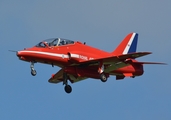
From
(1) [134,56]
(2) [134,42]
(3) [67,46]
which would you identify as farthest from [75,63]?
(2) [134,42]

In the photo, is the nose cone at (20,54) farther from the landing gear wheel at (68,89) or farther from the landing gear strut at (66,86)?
the landing gear wheel at (68,89)

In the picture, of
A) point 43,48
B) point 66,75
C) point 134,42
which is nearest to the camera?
point 43,48

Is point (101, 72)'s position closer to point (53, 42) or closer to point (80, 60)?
point (80, 60)

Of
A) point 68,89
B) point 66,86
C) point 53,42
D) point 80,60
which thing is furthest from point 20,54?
point 68,89

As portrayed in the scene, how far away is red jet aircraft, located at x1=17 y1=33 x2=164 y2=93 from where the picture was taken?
4606 centimetres

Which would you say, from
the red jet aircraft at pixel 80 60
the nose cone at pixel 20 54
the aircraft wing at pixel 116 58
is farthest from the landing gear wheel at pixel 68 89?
the nose cone at pixel 20 54

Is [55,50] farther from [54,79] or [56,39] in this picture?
[54,79]

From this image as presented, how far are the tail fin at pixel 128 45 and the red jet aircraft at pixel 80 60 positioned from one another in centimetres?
229

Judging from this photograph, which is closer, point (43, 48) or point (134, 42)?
point (43, 48)

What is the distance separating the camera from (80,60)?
47312 mm

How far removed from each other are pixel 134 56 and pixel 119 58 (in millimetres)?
1230

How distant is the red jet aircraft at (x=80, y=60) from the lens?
46.1 metres

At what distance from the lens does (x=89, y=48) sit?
49.2 meters

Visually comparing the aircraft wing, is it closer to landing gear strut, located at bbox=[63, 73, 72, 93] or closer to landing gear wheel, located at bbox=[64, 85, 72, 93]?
landing gear strut, located at bbox=[63, 73, 72, 93]
